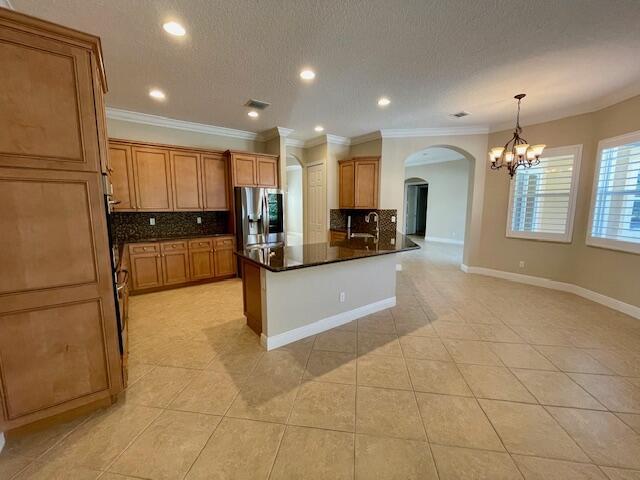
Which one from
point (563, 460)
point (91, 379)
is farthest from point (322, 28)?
point (563, 460)

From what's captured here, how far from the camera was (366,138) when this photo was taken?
5.61 m

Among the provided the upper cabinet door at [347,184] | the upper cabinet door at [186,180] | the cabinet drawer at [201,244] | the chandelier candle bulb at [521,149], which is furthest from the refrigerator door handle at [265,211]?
the chandelier candle bulb at [521,149]

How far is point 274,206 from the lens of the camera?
5.14m

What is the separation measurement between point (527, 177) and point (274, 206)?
4.61m

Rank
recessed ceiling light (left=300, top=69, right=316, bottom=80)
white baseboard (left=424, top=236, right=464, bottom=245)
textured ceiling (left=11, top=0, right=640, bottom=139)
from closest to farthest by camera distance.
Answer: textured ceiling (left=11, top=0, right=640, bottom=139) < recessed ceiling light (left=300, top=69, right=316, bottom=80) < white baseboard (left=424, top=236, right=464, bottom=245)

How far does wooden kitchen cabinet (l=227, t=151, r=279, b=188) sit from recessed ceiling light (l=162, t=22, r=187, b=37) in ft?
8.32

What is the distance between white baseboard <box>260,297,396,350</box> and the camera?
2.63 m

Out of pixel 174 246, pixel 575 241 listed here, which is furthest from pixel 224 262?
pixel 575 241

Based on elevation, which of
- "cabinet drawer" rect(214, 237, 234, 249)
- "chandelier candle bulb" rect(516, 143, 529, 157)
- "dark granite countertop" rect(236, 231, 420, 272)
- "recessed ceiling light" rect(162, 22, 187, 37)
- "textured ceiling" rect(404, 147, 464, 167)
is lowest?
"cabinet drawer" rect(214, 237, 234, 249)

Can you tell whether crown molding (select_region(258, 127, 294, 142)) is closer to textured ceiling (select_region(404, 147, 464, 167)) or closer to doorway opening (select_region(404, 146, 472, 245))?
textured ceiling (select_region(404, 147, 464, 167))

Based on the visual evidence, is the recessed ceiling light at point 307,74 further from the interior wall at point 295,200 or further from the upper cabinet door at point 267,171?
the interior wall at point 295,200

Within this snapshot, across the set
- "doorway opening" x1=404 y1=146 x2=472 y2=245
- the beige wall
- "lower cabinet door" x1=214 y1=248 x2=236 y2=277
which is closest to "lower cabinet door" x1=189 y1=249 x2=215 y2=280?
"lower cabinet door" x1=214 y1=248 x2=236 y2=277

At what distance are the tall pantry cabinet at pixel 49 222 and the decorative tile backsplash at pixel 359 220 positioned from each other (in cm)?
469

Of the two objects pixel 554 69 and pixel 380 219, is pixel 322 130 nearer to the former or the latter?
pixel 380 219
